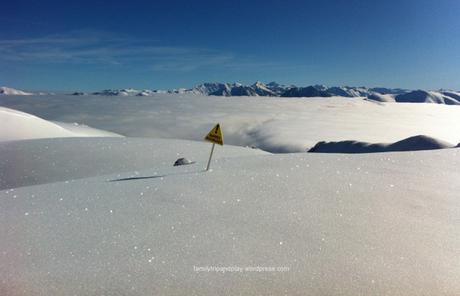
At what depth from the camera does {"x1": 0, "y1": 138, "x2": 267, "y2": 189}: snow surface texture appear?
780cm

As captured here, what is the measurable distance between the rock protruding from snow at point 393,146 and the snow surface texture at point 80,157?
22.1ft

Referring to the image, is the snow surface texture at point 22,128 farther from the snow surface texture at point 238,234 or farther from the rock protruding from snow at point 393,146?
the rock protruding from snow at point 393,146

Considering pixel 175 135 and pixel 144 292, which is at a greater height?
pixel 144 292

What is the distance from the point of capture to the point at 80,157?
28.7ft

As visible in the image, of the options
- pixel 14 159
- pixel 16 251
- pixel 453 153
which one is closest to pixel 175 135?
pixel 14 159

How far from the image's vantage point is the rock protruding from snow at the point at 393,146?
1238cm

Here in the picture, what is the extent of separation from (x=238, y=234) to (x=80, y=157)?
6905 mm

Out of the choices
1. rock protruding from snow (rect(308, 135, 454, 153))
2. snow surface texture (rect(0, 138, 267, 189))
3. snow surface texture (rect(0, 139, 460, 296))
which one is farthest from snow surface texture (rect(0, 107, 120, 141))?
rock protruding from snow (rect(308, 135, 454, 153))

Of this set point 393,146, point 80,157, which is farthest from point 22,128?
point 393,146

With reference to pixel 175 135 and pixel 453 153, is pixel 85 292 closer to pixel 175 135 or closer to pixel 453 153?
pixel 453 153

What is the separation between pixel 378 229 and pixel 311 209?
666 mm

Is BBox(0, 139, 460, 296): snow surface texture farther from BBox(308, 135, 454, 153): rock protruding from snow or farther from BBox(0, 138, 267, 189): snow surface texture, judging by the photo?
BBox(308, 135, 454, 153): rock protruding from snow

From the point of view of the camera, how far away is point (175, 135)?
33406 millimetres

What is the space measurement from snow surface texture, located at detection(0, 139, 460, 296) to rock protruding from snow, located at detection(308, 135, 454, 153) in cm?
846
